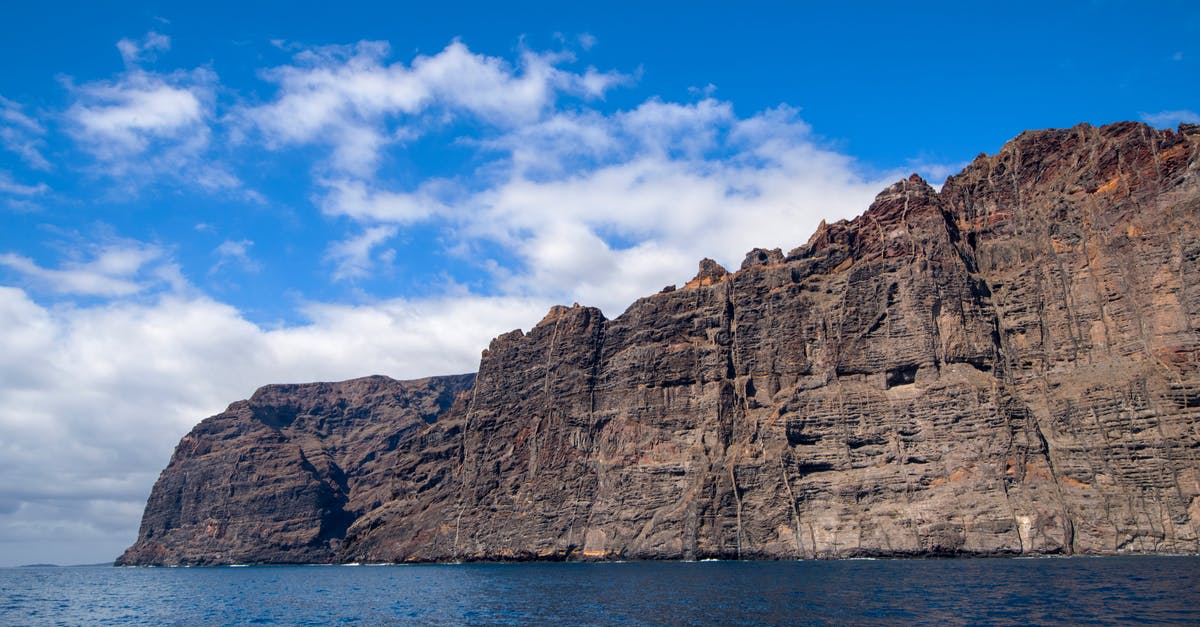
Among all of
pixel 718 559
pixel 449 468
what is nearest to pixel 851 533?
pixel 718 559

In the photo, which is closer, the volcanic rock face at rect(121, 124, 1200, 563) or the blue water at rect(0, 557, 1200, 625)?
the blue water at rect(0, 557, 1200, 625)

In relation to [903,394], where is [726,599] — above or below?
below

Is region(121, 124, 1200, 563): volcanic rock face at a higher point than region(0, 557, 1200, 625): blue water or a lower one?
higher

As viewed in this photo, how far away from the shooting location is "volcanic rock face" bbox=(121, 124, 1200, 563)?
97944 mm

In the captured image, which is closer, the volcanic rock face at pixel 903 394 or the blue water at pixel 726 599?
the blue water at pixel 726 599

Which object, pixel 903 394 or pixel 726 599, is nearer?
pixel 726 599

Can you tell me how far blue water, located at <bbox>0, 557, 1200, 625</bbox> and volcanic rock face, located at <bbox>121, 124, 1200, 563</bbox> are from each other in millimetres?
13747

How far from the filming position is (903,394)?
117438mm

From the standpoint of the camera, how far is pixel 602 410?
148 m

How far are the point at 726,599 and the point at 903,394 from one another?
224 feet

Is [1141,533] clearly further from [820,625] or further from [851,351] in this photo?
[820,625]

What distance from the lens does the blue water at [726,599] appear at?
46.0 meters

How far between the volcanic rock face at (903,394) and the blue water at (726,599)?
13747 millimetres

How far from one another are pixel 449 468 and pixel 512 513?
31299 millimetres
